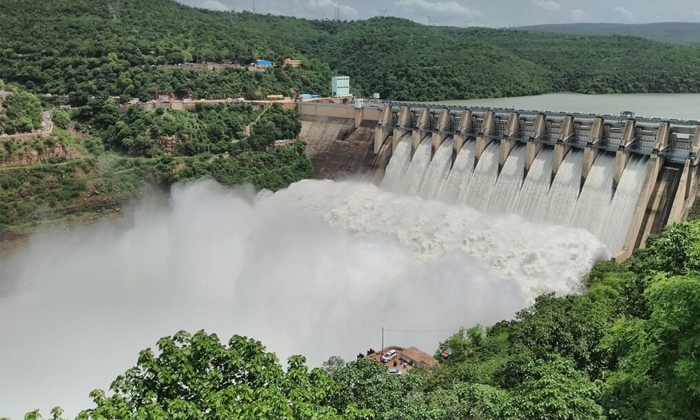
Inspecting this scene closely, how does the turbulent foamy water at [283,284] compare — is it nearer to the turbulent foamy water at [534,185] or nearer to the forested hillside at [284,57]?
the turbulent foamy water at [534,185]

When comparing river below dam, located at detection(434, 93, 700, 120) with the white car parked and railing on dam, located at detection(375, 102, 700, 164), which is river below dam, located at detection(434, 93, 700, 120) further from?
the white car parked

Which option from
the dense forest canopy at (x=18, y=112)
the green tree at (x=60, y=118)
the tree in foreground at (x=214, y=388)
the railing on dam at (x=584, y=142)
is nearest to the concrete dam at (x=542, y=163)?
the railing on dam at (x=584, y=142)

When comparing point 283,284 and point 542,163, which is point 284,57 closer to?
point 542,163

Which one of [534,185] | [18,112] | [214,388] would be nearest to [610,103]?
[534,185]

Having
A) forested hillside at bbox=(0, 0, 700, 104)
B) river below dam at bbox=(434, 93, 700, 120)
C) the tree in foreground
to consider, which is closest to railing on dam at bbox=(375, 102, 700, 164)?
the tree in foreground

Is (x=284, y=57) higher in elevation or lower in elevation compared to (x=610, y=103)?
higher

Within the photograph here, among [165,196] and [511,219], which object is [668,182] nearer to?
[511,219]

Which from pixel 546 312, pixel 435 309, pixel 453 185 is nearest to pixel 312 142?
pixel 453 185
